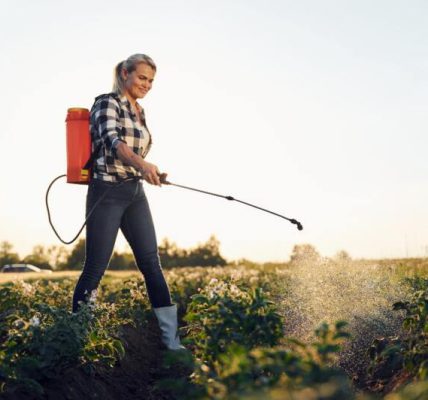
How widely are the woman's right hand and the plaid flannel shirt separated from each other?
0.31m

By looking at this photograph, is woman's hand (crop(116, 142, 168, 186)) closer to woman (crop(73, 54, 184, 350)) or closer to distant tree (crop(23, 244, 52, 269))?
woman (crop(73, 54, 184, 350))

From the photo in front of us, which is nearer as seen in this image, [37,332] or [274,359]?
[274,359]

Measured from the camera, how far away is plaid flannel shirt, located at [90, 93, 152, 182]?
599 centimetres

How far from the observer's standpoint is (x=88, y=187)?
6223mm

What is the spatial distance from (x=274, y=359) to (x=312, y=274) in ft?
19.0

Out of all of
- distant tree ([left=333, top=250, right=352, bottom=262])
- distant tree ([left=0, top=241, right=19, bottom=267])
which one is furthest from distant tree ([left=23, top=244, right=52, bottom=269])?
distant tree ([left=333, top=250, right=352, bottom=262])

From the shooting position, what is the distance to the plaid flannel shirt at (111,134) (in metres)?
5.99

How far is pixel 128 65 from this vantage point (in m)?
6.18

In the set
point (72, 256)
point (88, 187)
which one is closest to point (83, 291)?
point (88, 187)

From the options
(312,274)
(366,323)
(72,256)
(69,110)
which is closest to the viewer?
(69,110)

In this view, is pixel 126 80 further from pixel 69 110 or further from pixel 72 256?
pixel 72 256

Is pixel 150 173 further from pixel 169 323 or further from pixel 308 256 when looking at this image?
pixel 308 256

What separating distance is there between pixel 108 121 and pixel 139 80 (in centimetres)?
47

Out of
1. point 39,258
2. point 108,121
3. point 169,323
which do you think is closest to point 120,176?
point 108,121
